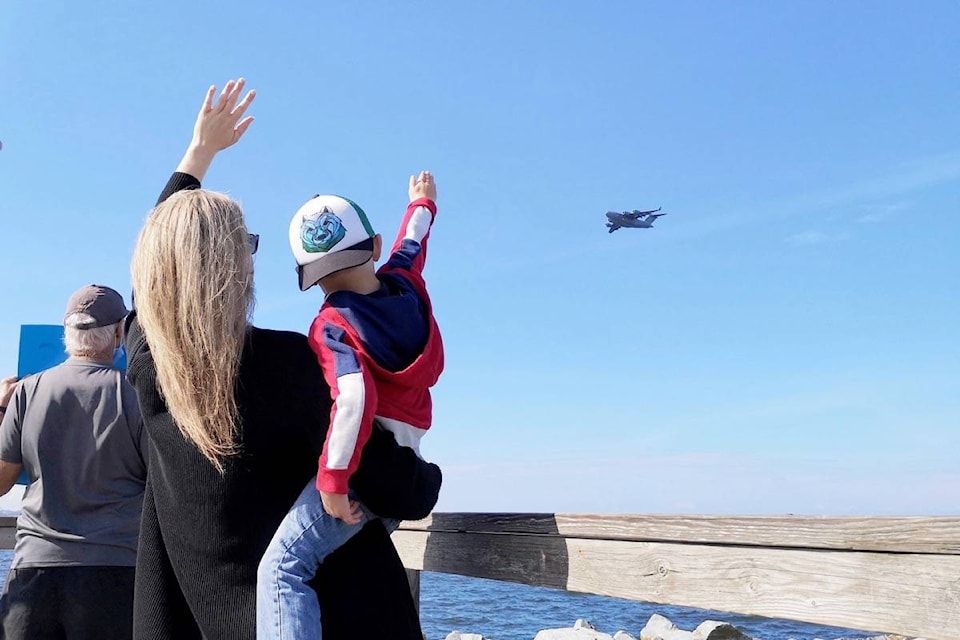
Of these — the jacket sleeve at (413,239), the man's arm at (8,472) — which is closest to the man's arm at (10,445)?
the man's arm at (8,472)

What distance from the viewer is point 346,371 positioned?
6.70ft

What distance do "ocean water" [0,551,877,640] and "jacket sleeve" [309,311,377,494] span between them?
1684cm

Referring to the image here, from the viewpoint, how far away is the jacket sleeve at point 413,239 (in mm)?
2559

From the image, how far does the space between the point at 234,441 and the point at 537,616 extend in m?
24.4

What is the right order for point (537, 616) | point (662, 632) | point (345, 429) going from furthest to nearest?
point (537, 616), point (662, 632), point (345, 429)

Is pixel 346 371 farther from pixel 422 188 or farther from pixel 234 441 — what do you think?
pixel 422 188

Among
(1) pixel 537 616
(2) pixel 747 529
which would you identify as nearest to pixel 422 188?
(2) pixel 747 529

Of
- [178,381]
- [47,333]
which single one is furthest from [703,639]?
[178,381]

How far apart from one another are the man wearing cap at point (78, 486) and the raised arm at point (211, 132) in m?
0.74

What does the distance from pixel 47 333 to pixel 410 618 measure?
241 centimetres

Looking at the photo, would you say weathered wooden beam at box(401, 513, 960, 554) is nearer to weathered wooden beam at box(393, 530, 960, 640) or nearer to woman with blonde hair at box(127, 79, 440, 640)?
weathered wooden beam at box(393, 530, 960, 640)

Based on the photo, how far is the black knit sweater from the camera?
2084 mm

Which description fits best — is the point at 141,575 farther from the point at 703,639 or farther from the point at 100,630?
the point at 703,639

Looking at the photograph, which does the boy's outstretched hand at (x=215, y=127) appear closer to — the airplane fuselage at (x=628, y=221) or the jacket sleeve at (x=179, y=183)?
the jacket sleeve at (x=179, y=183)
